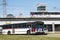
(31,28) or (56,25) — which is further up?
(31,28)

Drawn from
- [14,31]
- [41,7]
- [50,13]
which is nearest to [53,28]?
[50,13]

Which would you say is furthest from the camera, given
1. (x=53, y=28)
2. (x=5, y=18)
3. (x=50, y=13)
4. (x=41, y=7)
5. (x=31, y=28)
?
(x=41, y=7)

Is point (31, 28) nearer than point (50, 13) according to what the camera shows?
Yes

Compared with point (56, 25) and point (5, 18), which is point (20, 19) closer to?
point (5, 18)

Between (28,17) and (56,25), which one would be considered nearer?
(28,17)

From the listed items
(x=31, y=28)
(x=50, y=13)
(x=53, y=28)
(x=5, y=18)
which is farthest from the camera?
(x=50, y=13)

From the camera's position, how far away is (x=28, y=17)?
217 feet

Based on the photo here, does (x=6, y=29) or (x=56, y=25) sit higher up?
(x=6, y=29)

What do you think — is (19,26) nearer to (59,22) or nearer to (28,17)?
(28,17)

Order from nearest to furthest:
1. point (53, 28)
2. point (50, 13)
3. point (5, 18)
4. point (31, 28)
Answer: point (31, 28) → point (5, 18) → point (53, 28) → point (50, 13)

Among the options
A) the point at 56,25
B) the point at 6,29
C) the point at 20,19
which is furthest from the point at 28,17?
the point at 6,29

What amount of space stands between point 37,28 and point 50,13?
4290 centimetres

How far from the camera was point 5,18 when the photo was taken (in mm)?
65125

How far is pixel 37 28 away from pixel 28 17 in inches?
1141
